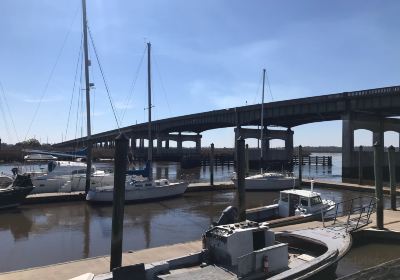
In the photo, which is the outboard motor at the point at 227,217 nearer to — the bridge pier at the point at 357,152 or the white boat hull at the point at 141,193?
the white boat hull at the point at 141,193

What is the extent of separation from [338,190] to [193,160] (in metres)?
47.3

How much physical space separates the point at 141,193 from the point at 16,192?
8.81 metres

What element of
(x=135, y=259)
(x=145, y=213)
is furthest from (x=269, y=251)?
(x=145, y=213)

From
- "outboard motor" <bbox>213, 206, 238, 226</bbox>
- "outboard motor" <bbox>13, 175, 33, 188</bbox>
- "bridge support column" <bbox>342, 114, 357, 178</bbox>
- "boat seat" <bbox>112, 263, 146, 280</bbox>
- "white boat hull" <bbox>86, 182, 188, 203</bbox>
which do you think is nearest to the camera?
"boat seat" <bbox>112, 263, 146, 280</bbox>

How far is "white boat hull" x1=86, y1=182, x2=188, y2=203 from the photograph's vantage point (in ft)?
100

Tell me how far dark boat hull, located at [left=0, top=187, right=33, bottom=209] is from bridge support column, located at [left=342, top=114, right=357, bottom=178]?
44527mm

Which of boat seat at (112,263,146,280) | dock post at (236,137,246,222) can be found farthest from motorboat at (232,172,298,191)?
boat seat at (112,263,146,280)

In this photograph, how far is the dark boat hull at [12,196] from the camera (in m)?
27.6

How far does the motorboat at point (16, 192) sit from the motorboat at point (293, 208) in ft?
51.9

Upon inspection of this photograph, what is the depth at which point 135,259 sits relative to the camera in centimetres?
1410

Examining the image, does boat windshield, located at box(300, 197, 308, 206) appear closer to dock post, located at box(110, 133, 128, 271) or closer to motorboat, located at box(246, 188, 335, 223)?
motorboat, located at box(246, 188, 335, 223)

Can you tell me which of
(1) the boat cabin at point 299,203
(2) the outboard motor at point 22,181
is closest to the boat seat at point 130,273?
(1) the boat cabin at point 299,203

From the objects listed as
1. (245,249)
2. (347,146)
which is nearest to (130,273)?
(245,249)

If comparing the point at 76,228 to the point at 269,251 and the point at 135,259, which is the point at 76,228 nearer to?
the point at 135,259
